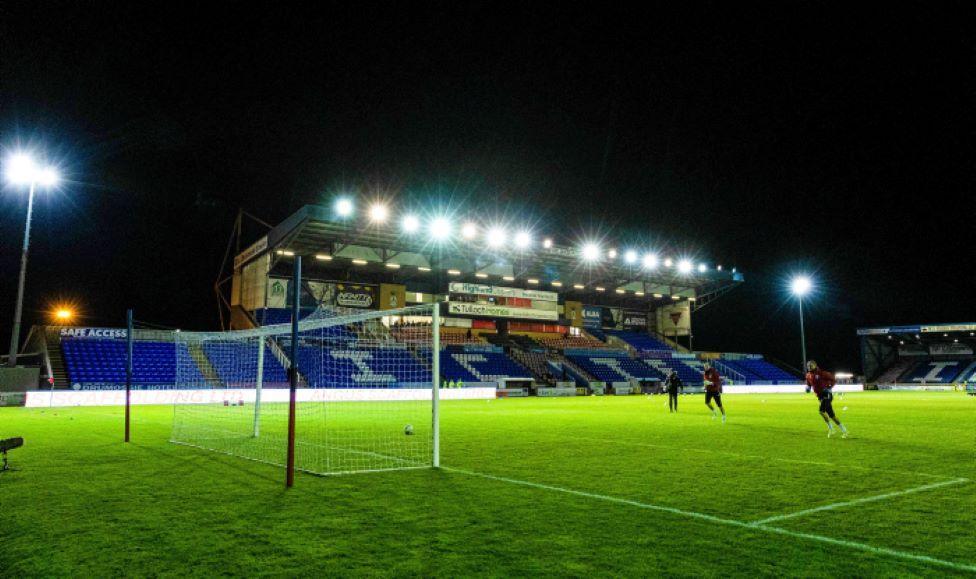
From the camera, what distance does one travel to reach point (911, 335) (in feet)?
→ 234

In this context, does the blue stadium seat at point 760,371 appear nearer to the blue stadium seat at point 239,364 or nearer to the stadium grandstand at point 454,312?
the stadium grandstand at point 454,312

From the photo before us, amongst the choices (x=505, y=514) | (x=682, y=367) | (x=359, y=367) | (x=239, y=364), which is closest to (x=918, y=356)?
(x=682, y=367)

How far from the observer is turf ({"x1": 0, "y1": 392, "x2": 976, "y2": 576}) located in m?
4.57

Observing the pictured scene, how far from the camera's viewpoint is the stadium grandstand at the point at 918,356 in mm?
67625

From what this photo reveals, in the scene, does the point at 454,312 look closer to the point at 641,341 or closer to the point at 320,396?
the point at 320,396

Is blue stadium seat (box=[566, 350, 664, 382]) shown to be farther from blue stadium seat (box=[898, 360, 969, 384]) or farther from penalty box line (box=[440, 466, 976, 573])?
penalty box line (box=[440, 466, 976, 573])

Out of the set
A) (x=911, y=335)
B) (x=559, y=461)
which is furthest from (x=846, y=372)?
(x=559, y=461)

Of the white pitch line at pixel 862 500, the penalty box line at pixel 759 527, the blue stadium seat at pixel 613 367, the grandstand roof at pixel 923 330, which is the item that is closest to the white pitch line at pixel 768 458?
the white pitch line at pixel 862 500

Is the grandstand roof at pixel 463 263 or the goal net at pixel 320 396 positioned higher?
the grandstand roof at pixel 463 263

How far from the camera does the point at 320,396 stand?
29.8 metres

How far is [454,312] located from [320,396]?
19.5 m

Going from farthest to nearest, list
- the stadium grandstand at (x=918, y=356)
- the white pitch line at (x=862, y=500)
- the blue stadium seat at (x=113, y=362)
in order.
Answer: the stadium grandstand at (x=918, y=356) < the blue stadium seat at (x=113, y=362) < the white pitch line at (x=862, y=500)

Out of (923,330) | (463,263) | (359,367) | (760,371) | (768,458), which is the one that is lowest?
(768,458)

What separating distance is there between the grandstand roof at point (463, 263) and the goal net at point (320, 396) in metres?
7.85
